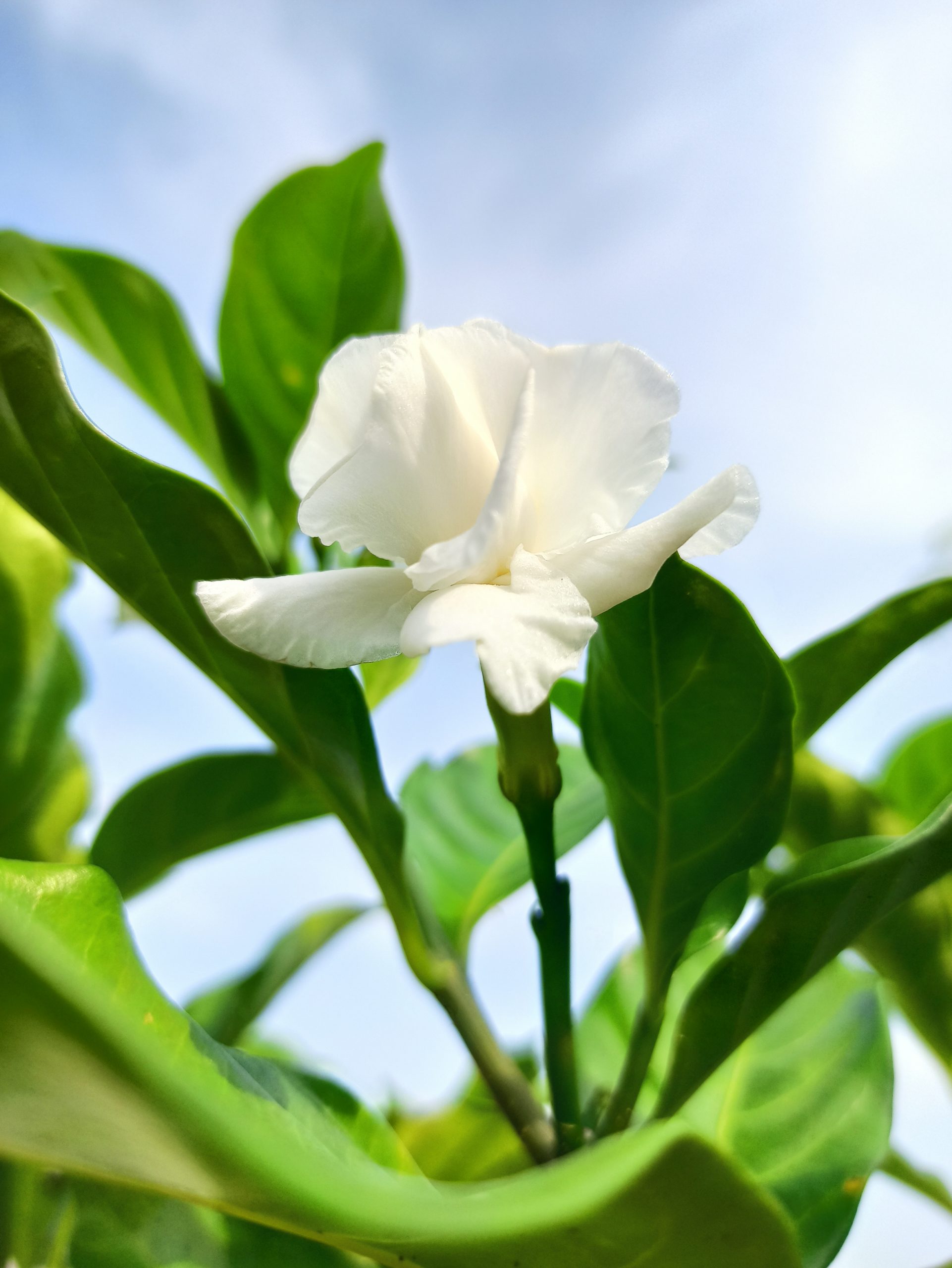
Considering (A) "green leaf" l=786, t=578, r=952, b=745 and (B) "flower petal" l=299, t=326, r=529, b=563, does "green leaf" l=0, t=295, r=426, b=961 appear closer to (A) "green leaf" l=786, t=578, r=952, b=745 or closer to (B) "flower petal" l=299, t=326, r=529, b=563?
(B) "flower petal" l=299, t=326, r=529, b=563

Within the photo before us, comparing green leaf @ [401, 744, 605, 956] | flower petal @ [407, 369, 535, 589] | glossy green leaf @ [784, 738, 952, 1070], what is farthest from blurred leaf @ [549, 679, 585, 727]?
flower petal @ [407, 369, 535, 589]

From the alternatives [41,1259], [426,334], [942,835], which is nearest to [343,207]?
[426,334]

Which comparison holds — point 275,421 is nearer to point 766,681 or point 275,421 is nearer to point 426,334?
point 426,334

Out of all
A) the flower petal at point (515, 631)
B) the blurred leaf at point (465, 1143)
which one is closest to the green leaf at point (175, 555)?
the flower petal at point (515, 631)

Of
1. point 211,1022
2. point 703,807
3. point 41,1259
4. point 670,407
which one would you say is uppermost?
point 670,407

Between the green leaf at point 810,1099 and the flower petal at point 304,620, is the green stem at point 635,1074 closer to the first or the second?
the green leaf at point 810,1099

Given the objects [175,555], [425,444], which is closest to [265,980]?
[175,555]
